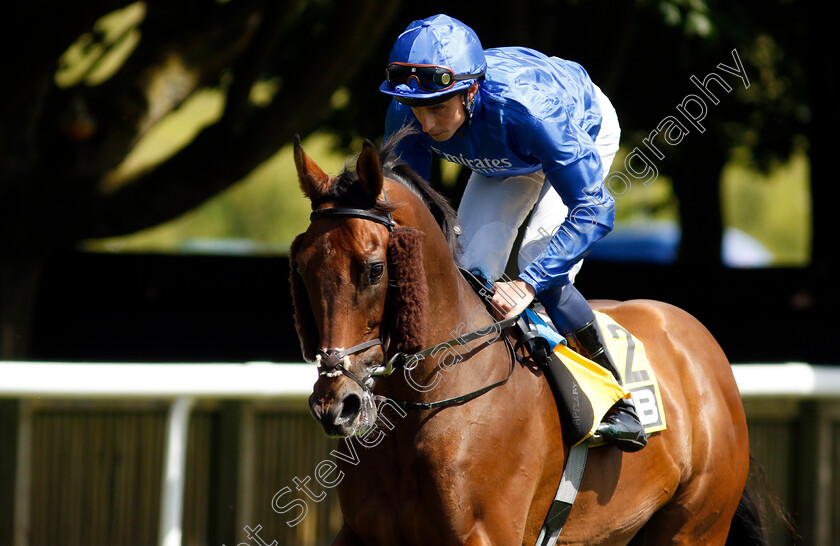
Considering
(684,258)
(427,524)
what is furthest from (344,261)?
(684,258)

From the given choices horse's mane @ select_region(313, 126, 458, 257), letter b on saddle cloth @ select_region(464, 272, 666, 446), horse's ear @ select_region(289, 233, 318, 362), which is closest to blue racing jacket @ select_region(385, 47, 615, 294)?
letter b on saddle cloth @ select_region(464, 272, 666, 446)

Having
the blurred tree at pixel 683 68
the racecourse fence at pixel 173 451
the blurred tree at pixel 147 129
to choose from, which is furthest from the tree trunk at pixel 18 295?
the blurred tree at pixel 683 68

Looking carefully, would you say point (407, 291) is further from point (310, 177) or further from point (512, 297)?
point (512, 297)

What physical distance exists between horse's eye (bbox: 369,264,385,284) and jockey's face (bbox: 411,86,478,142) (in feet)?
2.13

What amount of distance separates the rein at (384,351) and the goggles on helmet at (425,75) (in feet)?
1.29

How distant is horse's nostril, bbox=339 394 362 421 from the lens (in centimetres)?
235

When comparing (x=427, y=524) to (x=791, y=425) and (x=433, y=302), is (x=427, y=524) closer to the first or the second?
(x=433, y=302)

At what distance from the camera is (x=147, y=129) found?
639cm

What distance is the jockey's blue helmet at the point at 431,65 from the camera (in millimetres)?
2770

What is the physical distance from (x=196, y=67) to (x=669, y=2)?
10.5ft

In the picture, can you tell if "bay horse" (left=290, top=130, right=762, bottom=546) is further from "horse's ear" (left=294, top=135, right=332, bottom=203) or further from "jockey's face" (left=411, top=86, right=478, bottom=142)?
"jockey's face" (left=411, top=86, right=478, bottom=142)

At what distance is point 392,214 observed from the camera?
2553 millimetres

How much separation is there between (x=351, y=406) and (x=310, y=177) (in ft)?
2.09

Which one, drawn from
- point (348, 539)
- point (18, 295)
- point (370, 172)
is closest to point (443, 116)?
point (370, 172)
